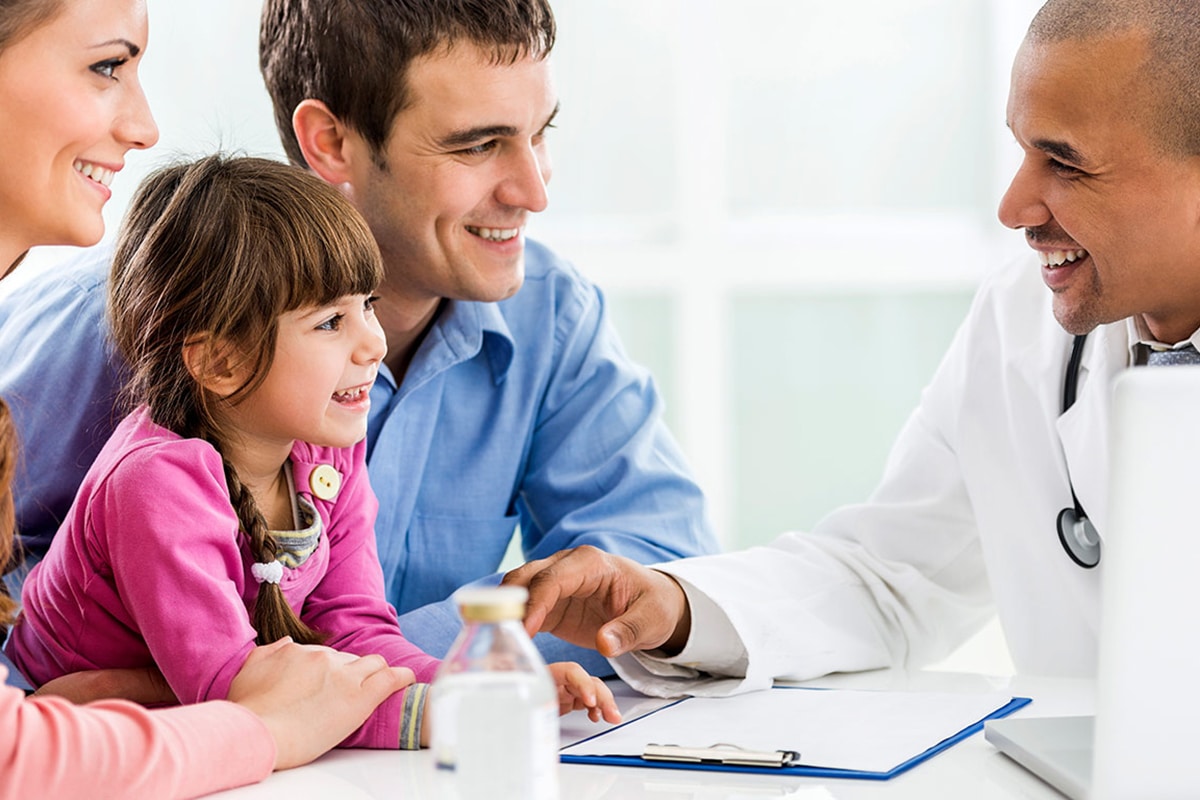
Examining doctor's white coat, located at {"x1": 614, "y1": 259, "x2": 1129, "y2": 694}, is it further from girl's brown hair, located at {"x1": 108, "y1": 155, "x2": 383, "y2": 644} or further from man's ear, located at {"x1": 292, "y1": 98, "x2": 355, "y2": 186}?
man's ear, located at {"x1": 292, "y1": 98, "x2": 355, "y2": 186}

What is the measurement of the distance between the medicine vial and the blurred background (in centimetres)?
303

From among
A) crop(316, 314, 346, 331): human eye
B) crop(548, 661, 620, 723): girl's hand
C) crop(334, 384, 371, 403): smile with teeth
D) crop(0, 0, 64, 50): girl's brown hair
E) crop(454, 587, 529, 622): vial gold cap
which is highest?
crop(0, 0, 64, 50): girl's brown hair

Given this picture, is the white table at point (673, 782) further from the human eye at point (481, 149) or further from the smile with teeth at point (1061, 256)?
the human eye at point (481, 149)

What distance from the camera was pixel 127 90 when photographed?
1.29 m

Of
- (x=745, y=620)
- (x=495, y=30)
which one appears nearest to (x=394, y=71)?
(x=495, y=30)

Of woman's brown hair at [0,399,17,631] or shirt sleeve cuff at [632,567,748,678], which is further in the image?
shirt sleeve cuff at [632,567,748,678]

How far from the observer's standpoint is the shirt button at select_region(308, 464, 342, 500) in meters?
1.32

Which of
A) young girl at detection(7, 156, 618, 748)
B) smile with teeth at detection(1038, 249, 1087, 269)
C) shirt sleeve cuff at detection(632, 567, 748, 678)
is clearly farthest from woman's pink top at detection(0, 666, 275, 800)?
smile with teeth at detection(1038, 249, 1087, 269)

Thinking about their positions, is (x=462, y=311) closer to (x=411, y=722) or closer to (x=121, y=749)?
(x=411, y=722)

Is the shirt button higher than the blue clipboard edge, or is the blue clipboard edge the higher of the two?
the shirt button

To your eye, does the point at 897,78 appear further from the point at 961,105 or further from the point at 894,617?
the point at 894,617

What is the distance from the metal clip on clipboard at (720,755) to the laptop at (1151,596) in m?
0.26

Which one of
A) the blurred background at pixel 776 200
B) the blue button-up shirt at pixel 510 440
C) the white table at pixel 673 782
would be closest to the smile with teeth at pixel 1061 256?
the blue button-up shirt at pixel 510 440

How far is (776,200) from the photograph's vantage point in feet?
12.7
